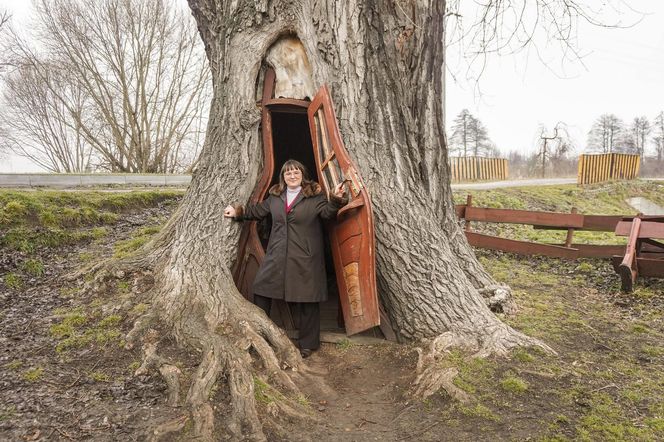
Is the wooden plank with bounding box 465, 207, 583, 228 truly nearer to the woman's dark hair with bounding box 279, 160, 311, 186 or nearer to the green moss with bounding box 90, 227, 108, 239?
the woman's dark hair with bounding box 279, 160, 311, 186

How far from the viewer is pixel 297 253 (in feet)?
15.4

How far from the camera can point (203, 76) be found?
19.8 meters

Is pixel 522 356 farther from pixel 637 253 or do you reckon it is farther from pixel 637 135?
pixel 637 135

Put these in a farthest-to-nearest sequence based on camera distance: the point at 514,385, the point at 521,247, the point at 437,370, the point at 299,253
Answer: the point at 521,247
the point at 299,253
the point at 437,370
the point at 514,385

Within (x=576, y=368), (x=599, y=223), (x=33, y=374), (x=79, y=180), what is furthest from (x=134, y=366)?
(x=79, y=180)

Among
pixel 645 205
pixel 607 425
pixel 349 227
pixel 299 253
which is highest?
pixel 349 227

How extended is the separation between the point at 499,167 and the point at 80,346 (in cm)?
2709

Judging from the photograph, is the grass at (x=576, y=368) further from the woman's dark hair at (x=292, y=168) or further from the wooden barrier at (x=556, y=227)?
the woman's dark hair at (x=292, y=168)

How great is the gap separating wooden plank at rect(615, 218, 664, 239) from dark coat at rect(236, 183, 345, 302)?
4886 mm

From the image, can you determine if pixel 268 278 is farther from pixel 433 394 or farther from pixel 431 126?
pixel 431 126

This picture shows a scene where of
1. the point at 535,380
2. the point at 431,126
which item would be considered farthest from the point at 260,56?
the point at 535,380

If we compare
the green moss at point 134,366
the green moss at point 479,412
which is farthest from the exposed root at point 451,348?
the green moss at point 134,366

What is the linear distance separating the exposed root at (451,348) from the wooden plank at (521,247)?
4.41 meters

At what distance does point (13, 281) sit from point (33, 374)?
216 cm
